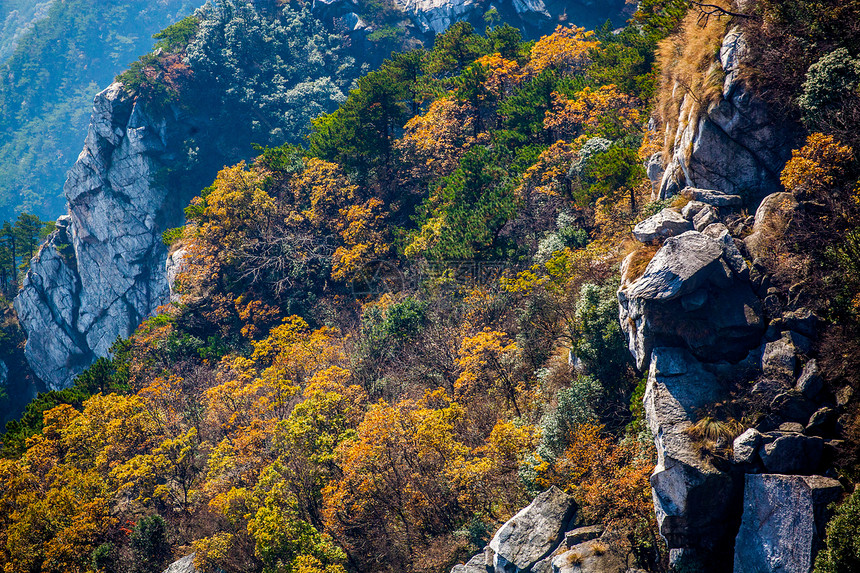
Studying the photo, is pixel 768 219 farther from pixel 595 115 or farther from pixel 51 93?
pixel 51 93

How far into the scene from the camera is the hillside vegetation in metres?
20.7

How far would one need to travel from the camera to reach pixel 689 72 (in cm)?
2139

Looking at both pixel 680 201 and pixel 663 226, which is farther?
pixel 680 201

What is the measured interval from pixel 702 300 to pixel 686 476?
5271 mm

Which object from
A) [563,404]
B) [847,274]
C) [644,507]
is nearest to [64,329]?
[563,404]

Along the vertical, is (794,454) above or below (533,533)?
→ above

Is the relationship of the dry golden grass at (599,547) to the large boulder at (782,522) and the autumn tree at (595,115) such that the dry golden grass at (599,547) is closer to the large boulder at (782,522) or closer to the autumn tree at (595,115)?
the large boulder at (782,522)

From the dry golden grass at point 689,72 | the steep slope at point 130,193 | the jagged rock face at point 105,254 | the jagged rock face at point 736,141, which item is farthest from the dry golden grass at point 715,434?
the jagged rock face at point 105,254

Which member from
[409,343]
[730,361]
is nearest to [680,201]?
[730,361]

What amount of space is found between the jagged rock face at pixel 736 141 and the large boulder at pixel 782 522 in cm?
940

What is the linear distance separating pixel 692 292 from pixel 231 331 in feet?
130

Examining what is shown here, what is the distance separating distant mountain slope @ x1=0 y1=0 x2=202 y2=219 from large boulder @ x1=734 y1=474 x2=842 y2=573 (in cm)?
16847

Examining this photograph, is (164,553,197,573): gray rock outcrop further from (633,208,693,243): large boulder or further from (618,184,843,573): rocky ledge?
(633,208,693,243): large boulder

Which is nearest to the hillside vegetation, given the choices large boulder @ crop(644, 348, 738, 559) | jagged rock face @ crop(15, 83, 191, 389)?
large boulder @ crop(644, 348, 738, 559)
